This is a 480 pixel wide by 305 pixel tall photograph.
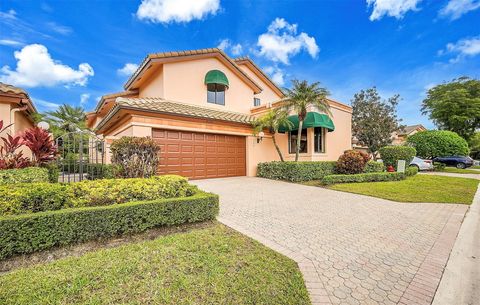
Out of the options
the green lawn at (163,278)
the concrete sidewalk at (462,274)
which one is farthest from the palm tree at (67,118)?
the concrete sidewalk at (462,274)

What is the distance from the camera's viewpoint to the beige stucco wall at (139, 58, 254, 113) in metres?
14.6

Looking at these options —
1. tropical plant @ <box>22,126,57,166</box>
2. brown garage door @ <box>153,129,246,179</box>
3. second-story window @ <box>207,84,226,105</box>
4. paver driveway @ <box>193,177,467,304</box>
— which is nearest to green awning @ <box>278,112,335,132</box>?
brown garage door @ <box>153,129,246,179</box>

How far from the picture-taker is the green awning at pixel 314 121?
1539 cm

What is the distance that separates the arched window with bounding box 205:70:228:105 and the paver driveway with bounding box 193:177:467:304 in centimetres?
966

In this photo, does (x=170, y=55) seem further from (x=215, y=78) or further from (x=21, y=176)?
(x=21, y=176)

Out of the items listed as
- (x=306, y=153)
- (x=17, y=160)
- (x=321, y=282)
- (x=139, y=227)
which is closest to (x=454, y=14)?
(x=306, y=153)

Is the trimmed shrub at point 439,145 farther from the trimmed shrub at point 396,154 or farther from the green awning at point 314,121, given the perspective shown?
the green awning at point 314,121

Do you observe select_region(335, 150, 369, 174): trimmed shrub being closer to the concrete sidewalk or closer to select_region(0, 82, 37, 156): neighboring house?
the concrete sidewalk

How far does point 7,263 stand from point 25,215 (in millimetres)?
781

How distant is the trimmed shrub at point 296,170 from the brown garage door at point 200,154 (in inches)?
73.0

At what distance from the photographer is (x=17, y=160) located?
7504mm

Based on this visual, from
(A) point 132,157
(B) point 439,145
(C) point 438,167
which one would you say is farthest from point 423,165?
(A) point 132,157

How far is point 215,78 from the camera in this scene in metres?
15.9

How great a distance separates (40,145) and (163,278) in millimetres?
8129
